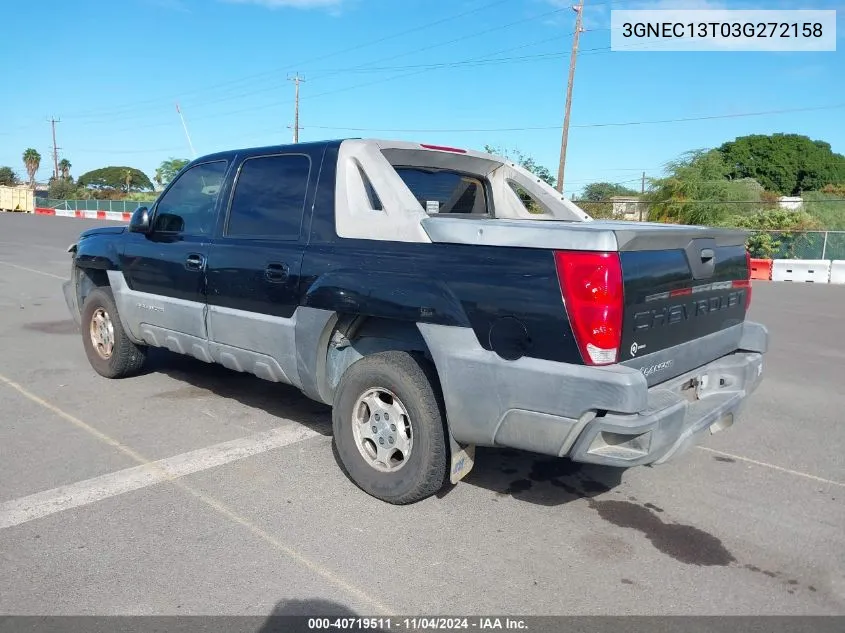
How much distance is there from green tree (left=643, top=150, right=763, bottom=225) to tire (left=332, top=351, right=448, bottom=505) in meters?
31.7

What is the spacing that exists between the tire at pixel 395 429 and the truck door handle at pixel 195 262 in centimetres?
153

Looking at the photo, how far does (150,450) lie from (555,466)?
260 cm

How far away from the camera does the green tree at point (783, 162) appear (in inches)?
2874

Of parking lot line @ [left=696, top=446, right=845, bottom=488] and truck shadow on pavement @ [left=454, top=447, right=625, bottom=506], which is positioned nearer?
truck shadow on pavement @ [left=454, top=447, right=625, bottom=506]

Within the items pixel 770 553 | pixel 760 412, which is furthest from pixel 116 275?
pixel 760 412

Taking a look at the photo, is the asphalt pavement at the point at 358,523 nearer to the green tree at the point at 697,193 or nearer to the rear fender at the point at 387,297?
the rear fender at the point at 387,297

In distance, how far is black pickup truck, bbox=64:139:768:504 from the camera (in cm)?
303

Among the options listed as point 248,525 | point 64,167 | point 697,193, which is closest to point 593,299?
point 248,525

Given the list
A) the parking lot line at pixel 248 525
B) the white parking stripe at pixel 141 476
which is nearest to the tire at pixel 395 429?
the parking lot line at pixel 248 525

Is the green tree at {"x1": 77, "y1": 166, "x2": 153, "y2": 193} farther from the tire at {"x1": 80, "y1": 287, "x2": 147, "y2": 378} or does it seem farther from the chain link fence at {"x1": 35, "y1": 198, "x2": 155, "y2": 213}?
the tire at {"x1": 80, "y1": 287, "x2": 147, "y2": 378}

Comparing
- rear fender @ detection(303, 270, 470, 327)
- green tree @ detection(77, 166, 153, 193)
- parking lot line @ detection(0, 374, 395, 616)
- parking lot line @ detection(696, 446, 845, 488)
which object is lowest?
parking lot line @ detection(0, 374, 395, 616)

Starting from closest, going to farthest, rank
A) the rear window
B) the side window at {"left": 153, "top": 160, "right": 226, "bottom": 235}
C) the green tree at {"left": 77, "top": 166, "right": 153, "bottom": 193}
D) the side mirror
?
the rear window, the side window at {"left": 153, "top": 160, "right": 226, "bottom": 235}, the side mirror, the green tree at {"left": 77, "top": 166, "right": 153, "bottom": 193}

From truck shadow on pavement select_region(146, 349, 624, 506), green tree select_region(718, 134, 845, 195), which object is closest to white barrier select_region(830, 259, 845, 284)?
truck shadow on pavement select_region(146, 349, 624, 506)

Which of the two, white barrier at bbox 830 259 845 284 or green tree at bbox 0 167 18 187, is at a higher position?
green tree at bbox 0 167 18 187
